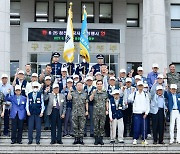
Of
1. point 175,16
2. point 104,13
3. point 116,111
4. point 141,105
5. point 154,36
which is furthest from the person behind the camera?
point 104,13

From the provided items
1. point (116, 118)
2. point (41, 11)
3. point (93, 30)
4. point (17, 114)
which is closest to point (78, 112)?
point (116, 118)

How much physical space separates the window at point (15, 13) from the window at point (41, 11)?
1.08 meters

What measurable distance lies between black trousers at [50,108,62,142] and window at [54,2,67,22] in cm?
1357

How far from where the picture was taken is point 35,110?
14.2 meters

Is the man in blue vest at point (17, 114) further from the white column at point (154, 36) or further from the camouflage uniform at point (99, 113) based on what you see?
the white column at point (154, 36)

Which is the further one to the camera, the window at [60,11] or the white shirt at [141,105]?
the window at [60,11]

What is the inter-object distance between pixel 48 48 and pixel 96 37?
295 centimetres

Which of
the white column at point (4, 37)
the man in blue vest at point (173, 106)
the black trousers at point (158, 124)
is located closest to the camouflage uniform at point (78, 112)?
the black trousers at point (158, 124)

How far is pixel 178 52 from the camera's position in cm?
2678

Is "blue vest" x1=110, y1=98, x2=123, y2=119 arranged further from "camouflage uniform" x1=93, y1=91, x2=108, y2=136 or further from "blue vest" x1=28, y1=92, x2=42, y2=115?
"blue vest" x1=28, y1=92, x2=42, y2=115

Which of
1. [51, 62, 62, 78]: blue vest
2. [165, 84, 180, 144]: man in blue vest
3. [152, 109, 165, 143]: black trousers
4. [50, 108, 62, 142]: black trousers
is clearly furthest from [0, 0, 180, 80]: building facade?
[50, 108, 62, 142]: black trousers

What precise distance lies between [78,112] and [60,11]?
14.0 m

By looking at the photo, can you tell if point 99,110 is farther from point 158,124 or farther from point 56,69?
point 56,69

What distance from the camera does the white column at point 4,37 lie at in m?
19.2
